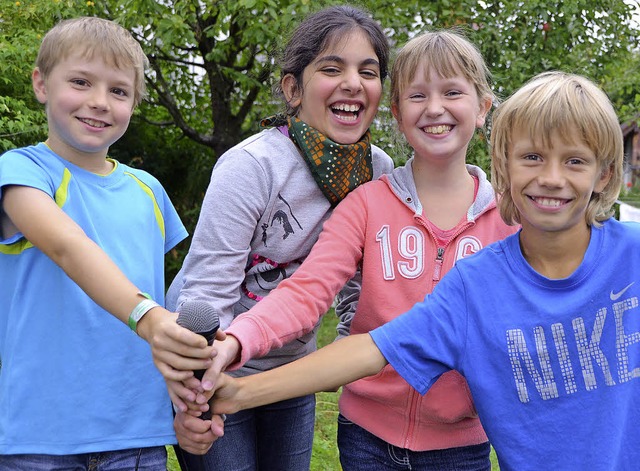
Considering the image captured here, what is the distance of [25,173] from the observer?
219cm

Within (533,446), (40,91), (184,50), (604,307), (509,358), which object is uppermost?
(184,50)

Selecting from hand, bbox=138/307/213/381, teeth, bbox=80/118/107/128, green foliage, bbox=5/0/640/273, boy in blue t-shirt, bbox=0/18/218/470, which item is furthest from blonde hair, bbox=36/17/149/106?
green foliage, bbox=5/0/640/273

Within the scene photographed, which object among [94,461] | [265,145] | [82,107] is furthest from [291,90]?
[94,461]

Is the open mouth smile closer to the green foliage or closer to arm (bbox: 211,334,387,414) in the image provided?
arm (bbox: 211,334,387,414)

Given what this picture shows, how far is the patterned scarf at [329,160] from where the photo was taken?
8.46 feet

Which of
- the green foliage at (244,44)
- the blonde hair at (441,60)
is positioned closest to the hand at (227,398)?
the blonde hair at (441,60)

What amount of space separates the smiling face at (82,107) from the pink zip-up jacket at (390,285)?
0.71 meters

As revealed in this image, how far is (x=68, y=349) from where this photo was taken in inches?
88.7

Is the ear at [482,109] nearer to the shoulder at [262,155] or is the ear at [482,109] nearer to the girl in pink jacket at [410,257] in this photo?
the girl in pink jacket at [410,257]

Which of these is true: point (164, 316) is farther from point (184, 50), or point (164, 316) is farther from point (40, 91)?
point (184, 50)

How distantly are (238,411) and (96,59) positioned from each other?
1.18 m

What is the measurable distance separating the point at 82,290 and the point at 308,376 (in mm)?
698

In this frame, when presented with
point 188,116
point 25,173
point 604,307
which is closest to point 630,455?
point 604,307

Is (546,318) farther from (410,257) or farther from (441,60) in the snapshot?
(441,60)
